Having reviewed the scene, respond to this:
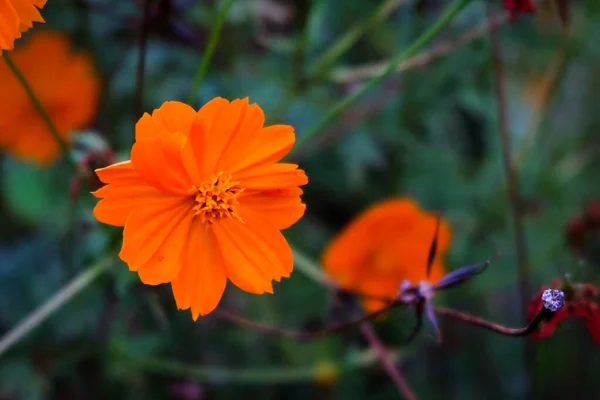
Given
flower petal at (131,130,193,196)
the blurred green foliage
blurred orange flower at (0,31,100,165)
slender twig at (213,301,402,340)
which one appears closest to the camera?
flower petal at (131,130,193,196)

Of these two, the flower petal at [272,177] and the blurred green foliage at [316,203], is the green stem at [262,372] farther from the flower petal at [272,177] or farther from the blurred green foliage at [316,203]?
the flower petal at [272,177]

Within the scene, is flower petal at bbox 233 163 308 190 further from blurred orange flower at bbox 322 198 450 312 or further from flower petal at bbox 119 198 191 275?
blurred orange flower at bbox 322 198 450 312

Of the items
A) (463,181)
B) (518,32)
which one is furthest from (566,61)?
(463,181)

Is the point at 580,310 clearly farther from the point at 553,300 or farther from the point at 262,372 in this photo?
the point at 262,372

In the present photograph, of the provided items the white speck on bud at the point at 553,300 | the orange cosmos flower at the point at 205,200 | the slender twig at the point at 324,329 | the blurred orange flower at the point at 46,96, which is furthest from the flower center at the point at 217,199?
the blurred orange flower at the point at 46,96

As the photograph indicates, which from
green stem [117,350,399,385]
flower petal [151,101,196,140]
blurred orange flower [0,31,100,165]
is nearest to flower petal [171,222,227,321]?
flower petal [151,101,196,140]

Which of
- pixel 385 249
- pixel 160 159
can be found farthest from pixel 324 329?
pixel 385 249
